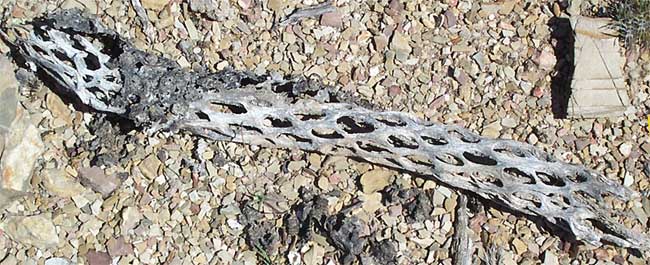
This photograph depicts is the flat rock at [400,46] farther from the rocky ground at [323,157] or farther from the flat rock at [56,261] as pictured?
the flat rock at [56,261]

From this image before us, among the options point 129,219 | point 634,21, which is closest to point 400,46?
point 634,21

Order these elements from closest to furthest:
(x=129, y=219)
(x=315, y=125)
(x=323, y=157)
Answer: (x=315, y=125)
(x=129, y=219)
(x=323, y=157)

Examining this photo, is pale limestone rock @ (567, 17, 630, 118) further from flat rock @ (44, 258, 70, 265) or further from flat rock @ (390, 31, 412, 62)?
flat rock @ (44, 258, 70, 265)

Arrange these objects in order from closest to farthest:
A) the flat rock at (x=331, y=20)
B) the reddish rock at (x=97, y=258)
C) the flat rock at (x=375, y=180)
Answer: the reddish rock at (x=97, y=258) < the flat rock at (x=375, y=180) < the flat rock at (x=331, y=20)

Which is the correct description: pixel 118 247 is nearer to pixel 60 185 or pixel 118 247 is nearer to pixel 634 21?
pixel 60 185

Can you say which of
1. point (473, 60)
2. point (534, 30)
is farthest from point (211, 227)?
point (534, 30)

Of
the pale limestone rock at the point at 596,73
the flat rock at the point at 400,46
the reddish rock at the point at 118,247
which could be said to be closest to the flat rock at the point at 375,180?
the flat rock at the point at 400,46

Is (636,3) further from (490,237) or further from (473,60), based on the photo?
(490,237)
